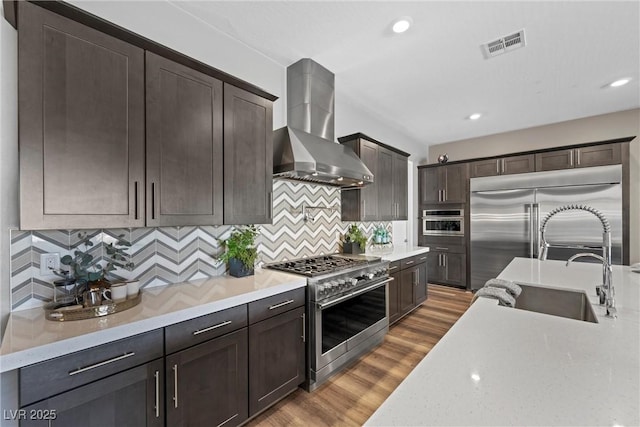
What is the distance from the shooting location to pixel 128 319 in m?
1.27

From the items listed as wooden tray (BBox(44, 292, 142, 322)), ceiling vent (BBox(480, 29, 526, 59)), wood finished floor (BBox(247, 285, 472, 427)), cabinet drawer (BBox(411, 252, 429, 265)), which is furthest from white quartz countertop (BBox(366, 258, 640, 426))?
cabinet drawer (BBox(411, 252, 429, 265))

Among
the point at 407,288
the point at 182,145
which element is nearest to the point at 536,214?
the point at 407,288

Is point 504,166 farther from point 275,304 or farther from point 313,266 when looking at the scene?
point 275,304

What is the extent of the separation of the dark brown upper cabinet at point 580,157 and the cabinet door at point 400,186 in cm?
222

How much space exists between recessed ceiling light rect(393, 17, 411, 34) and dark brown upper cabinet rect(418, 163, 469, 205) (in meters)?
3.41

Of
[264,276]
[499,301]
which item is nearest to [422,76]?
[499,301]

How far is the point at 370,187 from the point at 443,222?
8.11 ft

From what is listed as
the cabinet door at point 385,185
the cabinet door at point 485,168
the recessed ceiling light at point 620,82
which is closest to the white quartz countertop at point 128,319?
the cabinet door at point 385,185

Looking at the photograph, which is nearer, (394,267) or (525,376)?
(525,376)

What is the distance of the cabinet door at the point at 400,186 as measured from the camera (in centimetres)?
399

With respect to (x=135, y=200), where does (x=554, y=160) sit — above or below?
above

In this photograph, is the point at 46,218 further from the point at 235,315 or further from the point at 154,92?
the point at 235,315

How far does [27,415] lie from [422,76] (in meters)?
3.89

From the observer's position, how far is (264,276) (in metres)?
2.17
